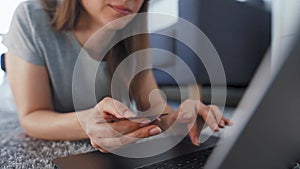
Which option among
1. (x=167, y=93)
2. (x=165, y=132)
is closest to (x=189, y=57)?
(x=167, y=93)

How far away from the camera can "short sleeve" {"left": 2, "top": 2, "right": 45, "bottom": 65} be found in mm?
417

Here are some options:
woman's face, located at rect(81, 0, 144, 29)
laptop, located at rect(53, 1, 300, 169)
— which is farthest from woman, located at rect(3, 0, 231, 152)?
laptop, located at rect(53, 1, 300, 169)

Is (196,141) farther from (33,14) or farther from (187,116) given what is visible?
(33,14)

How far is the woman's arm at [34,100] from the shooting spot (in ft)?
1.35

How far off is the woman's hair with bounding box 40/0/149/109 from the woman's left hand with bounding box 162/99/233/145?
12cm

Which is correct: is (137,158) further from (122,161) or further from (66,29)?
(66,29)

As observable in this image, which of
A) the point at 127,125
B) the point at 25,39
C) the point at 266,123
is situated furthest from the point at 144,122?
the point at 25,39

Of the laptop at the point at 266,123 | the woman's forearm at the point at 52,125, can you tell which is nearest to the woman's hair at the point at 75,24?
the woman's forearm at the point at 52,125

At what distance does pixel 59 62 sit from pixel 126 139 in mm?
223

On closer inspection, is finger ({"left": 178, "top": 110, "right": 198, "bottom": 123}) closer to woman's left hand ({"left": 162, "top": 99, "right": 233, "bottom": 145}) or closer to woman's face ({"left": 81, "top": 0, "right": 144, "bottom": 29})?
woman's left hand ({"left": 162, "top": 99, "right": 233, "bottom": 145})

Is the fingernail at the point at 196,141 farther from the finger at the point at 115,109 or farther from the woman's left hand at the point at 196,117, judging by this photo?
the finger at the point at 115,109

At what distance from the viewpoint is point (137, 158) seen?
316 mm

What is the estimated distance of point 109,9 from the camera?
399 mm

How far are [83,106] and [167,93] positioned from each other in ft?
0.69
